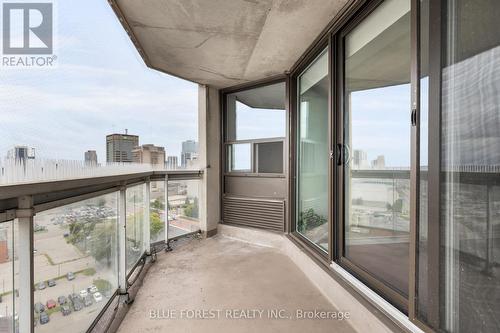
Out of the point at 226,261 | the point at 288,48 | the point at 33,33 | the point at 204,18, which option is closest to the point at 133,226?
the point at 226,261

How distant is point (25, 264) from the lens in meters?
0.85

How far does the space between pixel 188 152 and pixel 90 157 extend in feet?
6.51

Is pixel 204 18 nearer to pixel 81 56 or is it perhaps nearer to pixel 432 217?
pixel 81 56

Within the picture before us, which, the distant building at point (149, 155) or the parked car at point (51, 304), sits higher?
the distant building at point (149, 155)

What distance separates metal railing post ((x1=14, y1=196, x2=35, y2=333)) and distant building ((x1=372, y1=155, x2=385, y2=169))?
183 cm

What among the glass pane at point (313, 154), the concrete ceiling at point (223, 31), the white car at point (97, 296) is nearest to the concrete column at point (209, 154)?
the concrete ceiling at point (223, 31)

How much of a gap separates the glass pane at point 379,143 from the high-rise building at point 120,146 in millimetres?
1888

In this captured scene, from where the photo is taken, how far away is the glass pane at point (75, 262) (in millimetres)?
999

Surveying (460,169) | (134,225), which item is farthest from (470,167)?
(134,225)

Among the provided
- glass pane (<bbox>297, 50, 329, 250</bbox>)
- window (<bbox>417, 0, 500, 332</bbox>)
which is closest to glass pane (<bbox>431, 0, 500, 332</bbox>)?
window (<bbox>417, 0, 500, 332</bbox>)

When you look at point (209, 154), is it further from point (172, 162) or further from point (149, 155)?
point (149, 155)

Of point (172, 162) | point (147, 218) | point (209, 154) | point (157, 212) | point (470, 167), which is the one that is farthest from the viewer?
point (209, 154)

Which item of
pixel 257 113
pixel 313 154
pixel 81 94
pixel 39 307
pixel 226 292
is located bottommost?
pixel 226 292

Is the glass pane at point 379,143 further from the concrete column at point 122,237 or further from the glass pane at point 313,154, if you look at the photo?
the concrete column at point 122,237
